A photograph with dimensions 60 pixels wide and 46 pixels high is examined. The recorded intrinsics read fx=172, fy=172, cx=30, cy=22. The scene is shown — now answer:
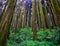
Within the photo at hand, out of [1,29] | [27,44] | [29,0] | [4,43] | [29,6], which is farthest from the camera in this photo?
[29,6]

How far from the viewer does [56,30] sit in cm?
1041

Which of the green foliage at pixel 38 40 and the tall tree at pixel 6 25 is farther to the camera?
the green foliage at pixel 38 40

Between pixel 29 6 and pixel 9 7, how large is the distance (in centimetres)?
1689

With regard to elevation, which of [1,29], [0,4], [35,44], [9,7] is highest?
[0,4]

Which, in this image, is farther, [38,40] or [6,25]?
[38,40]

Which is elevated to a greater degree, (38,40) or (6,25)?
(6,25)

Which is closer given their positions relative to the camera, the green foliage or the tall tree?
the tall tree

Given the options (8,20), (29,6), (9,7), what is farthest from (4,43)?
(29,6)

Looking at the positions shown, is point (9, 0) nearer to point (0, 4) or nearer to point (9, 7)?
point (9, 7)

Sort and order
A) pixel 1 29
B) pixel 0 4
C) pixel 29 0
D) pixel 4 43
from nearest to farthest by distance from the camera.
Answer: pixel 1 29 → pixel 4 43 → pixel 0 4 → pixel 29 0

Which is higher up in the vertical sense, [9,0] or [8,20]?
[9,0]

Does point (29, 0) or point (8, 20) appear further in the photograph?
point (29, 0)

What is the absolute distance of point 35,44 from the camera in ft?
27.7

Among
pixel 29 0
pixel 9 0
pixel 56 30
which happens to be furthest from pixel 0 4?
pixel 9 0
